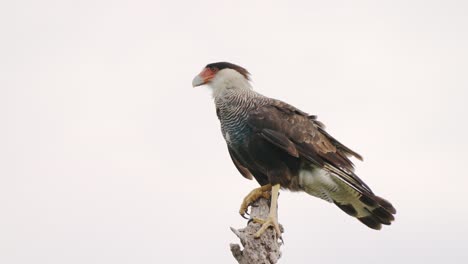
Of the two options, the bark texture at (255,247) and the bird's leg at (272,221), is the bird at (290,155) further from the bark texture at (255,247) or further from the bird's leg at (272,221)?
the bark texture at (255,247)

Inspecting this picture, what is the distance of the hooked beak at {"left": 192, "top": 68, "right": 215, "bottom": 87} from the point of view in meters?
9.30

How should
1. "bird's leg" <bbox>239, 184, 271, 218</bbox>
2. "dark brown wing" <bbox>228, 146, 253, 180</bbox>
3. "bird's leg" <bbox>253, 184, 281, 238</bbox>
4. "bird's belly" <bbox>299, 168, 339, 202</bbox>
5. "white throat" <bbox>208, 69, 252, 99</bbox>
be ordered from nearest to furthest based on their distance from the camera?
1. "bird's leg" <bbox>253, 184, 281, 238</bbox>
2. "bird's leg" <bbox>239, 184, 271, 218</bbox>
3. "bird's belly" <bbox>299, 168, 339, 202</bbox>
4. "white throat" <bbox>208, 69, 252, 99</bbox>
5. "dark brown wing" <bbox>228, 146, 253, 180</bbox>

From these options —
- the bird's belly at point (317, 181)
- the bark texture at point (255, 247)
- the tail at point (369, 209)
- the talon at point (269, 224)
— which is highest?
the bird's belly at point (317, 181)

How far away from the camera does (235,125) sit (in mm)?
8797

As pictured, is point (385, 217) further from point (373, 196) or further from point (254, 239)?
point (254, 239)

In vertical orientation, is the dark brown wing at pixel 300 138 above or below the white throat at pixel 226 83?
below

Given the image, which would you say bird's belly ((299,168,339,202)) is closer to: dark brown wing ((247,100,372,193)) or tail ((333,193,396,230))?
dark brown wing ((247,100,372,193))

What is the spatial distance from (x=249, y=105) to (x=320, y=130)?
840mm

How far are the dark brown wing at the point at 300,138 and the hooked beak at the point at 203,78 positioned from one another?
83cm

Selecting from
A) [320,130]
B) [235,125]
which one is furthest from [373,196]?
[235,125]

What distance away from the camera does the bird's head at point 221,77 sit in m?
9.30

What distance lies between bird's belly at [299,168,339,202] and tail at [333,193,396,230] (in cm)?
23

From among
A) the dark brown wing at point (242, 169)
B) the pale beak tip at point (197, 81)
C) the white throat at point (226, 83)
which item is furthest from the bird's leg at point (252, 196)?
the pale beak tip at point (197, 81)

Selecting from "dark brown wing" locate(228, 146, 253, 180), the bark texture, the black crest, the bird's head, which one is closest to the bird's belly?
"dark brown wing" locate(228, 146, 253, 180)
